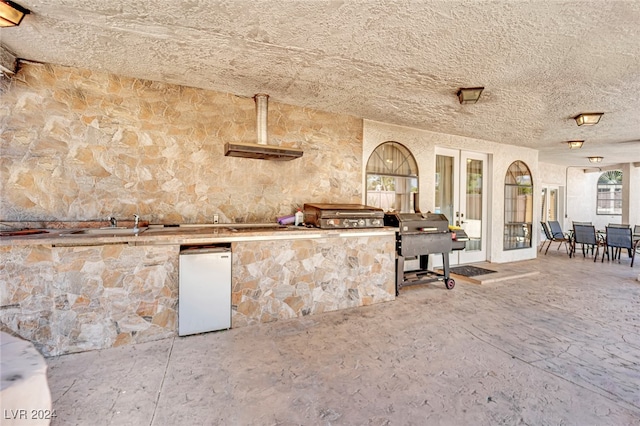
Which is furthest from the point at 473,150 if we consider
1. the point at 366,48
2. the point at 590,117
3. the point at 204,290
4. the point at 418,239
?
the point at 204,290

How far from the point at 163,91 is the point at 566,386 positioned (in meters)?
4.88

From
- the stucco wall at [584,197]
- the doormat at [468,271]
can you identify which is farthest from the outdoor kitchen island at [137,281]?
the stucco wall at [584,197]

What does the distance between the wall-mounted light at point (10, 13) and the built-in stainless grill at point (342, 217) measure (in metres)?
3.07

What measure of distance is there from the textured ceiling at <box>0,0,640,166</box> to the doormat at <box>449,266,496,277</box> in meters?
2.88

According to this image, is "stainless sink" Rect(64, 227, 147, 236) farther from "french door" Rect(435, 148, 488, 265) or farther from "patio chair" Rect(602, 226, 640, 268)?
"patio chair" Rect(602, 226, 640, 268)

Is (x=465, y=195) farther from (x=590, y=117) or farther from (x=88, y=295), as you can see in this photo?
(x=88, y=295)

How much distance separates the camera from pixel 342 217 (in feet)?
11.9

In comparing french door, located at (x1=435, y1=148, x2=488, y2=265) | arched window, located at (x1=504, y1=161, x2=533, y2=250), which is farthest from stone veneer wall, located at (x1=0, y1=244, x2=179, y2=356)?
arched window, located at (x1=504, y1=161, x2=533, y2=250)

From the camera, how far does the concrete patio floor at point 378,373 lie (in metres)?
1.81

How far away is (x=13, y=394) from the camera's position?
662mm

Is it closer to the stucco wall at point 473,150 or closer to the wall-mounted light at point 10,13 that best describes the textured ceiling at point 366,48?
the wall-mounted light at point 10,13

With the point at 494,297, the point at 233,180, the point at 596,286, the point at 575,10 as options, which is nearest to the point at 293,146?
the point at 233,180

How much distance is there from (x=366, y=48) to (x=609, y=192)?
13.4m

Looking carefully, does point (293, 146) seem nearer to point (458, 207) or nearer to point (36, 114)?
point (36, 114)
